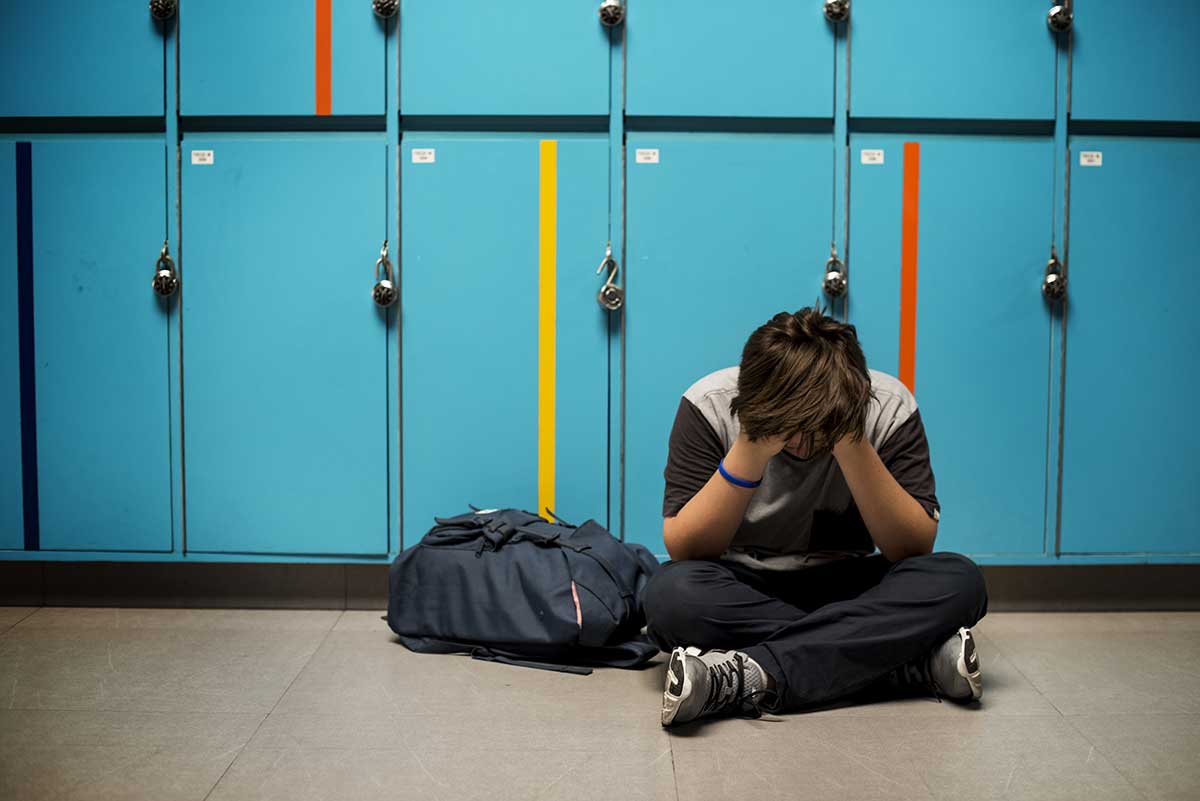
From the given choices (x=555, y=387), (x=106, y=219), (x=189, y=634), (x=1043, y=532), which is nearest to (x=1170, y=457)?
(x=1043, y=532)

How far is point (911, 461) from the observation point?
2000 mm

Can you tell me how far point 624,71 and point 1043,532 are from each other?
1588 mm

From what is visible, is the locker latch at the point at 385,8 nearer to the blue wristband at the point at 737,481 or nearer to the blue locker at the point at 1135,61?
the blue wristband at the point at 737,481

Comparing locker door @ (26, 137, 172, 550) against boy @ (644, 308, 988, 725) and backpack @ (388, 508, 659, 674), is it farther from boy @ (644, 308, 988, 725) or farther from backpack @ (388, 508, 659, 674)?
boy @ (644, 308, 988, 725)

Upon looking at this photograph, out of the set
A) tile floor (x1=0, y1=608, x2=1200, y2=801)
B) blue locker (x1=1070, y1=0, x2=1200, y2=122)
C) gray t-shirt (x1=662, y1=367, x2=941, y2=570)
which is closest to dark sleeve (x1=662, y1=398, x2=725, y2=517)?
gray t-shirt (x1=662, y1=367, x2=941, y2=570)

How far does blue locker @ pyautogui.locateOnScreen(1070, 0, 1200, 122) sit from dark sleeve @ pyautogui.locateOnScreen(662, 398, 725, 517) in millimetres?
1362

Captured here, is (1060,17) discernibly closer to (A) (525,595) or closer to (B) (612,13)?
(B) (612,13)

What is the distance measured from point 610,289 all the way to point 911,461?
0.90 meters

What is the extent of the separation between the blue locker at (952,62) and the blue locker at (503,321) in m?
0.70

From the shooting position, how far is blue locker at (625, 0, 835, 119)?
8.31 ft

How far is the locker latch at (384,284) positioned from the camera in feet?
8.36

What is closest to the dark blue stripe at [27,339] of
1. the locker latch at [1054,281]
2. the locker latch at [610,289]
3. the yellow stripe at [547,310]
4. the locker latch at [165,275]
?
the locker latch at [165,275]

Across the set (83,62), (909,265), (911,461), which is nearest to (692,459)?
(911,461)

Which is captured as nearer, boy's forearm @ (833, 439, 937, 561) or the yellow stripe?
boy's forearm @ (833, 439, 937, 561)
